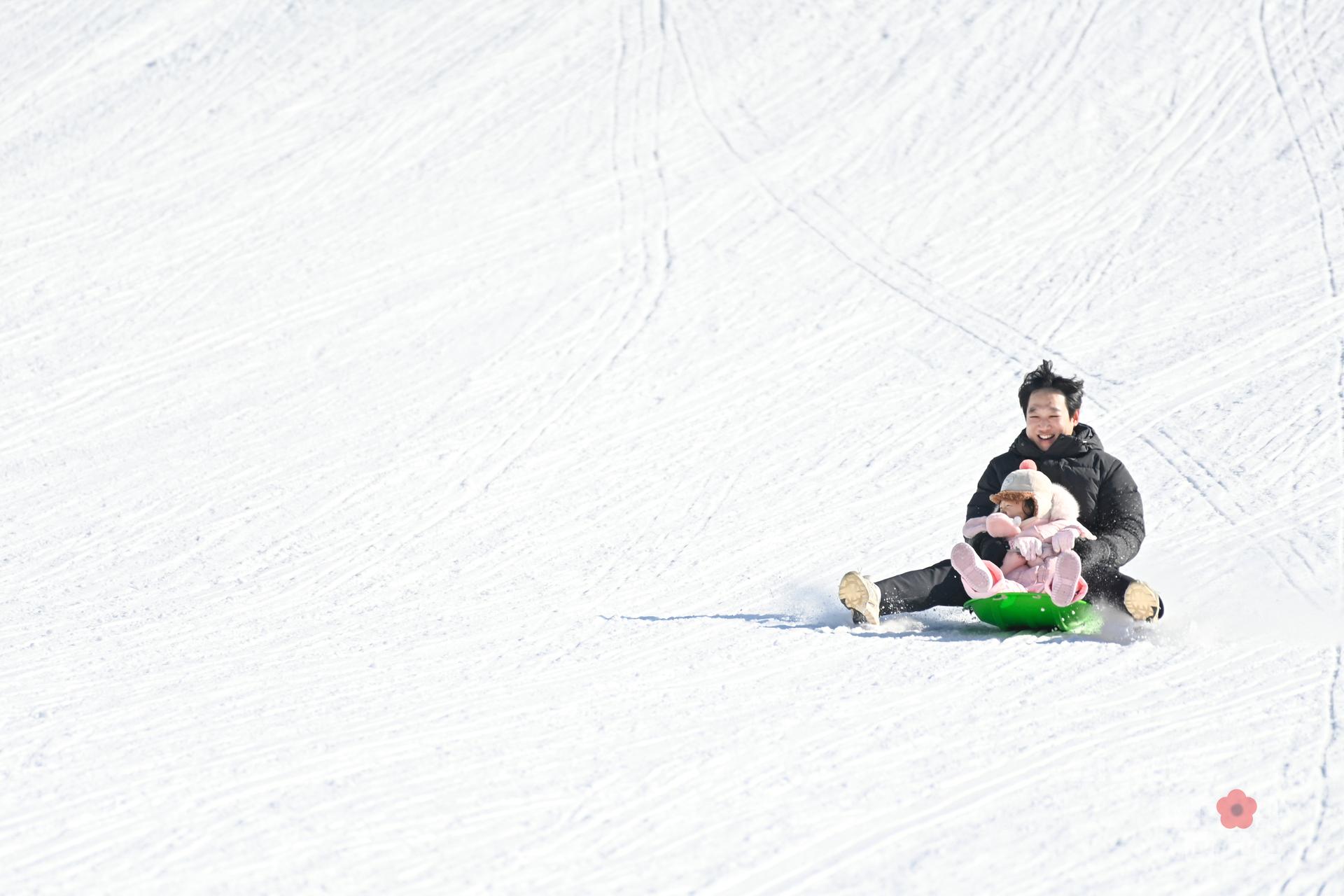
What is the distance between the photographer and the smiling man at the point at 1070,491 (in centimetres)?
497

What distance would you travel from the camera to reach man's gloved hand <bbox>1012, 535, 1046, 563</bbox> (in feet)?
16.1

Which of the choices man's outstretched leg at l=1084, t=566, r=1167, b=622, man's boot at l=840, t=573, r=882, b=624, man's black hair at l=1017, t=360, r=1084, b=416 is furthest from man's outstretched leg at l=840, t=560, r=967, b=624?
man's black hair at l=1017, t=360, r=1084, b=416

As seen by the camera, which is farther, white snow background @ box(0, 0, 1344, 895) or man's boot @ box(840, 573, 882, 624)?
man's boot @ box(840, 573, 882, 624)

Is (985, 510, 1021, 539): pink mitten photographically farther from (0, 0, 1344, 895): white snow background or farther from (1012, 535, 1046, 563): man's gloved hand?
(0, 0, 1344, 895): white snow background

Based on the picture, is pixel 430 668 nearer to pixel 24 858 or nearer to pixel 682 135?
pixel 24 858

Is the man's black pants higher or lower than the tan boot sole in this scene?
higher

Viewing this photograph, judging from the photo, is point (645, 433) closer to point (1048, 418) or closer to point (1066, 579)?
point (1048, 418)

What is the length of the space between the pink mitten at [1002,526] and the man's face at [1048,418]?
15.6 inches

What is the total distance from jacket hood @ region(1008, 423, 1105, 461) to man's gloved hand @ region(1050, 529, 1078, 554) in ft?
1.20

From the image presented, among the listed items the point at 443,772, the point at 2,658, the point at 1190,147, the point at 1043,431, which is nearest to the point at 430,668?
the point at 443,772

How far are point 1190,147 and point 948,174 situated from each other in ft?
5.63

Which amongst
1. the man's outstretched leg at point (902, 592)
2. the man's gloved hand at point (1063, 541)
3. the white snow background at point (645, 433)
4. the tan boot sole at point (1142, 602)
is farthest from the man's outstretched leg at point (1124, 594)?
the man's outstretched leg at point (902, 592)

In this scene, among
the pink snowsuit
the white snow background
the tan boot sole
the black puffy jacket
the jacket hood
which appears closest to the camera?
the white snow background

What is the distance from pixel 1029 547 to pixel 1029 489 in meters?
0.18
